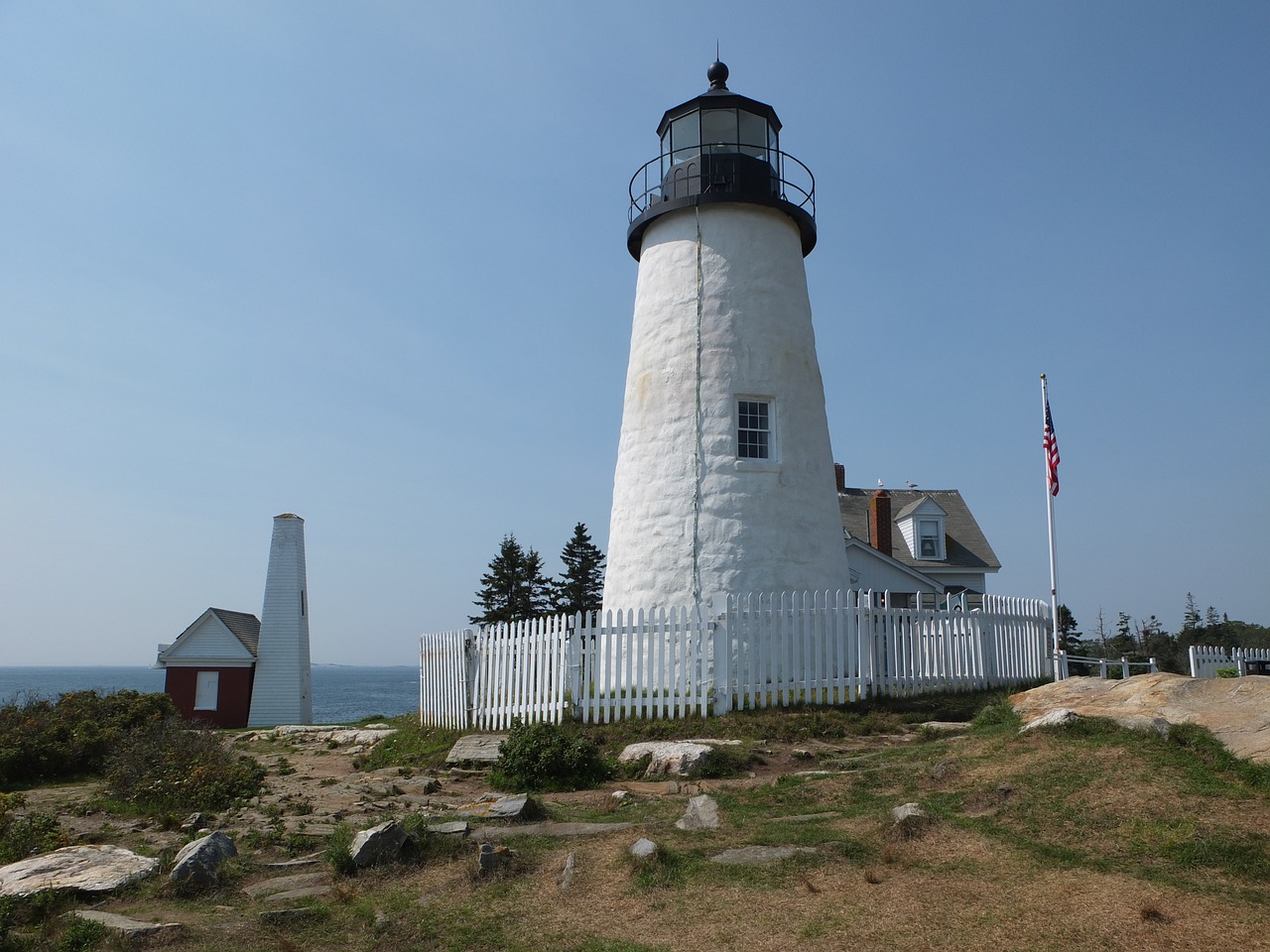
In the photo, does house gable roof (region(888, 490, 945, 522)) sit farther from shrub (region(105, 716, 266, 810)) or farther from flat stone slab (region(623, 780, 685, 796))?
shrub (region(105, 716, 266, 810))

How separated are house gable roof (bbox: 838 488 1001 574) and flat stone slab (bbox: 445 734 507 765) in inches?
766

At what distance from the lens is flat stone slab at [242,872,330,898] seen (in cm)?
652

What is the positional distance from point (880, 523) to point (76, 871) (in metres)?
26.8

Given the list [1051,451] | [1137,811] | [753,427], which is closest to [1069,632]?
[1051,451]

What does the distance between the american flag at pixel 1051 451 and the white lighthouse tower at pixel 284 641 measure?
23124 mm

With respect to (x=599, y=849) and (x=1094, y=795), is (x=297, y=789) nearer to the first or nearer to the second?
(x=599, y=849)

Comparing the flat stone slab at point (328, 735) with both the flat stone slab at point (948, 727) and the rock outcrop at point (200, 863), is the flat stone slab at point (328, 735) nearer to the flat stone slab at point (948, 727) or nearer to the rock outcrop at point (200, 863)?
the flat stone slab at point (948, 727)

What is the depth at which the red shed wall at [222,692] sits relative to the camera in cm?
2995

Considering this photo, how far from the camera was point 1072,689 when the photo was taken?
34.5ft

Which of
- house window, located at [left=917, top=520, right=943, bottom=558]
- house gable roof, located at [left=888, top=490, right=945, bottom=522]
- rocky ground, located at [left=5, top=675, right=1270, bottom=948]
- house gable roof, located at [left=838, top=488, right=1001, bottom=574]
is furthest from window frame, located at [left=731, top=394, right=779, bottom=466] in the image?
house window, located at [left=917, top=520, right=943, bottom=558]

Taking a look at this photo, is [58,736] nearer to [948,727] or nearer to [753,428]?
[753,428]

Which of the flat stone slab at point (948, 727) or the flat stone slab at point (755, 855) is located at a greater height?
the flat stone slab at point (948, 727)

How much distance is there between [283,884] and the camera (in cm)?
668

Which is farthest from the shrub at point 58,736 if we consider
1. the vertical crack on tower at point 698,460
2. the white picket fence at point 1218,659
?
the white picket fence at point 1218,659
